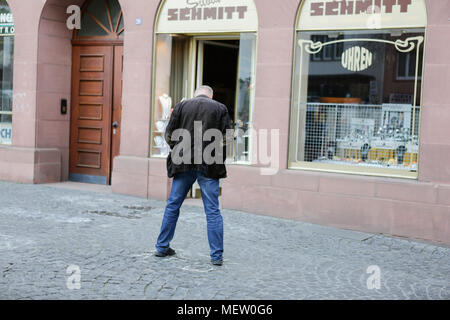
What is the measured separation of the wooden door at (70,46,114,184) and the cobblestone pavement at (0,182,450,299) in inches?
94.6

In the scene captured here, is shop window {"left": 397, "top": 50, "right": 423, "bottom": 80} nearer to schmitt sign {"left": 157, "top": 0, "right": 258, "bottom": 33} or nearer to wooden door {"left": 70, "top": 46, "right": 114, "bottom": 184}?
schmitt sign {"left": 157, "top": 0, "right": 258, "bottom": 33}

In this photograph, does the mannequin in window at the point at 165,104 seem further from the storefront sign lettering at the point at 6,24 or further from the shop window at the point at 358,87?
the storefront sign lettering at the point at 6,24

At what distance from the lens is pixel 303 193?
28.9ft

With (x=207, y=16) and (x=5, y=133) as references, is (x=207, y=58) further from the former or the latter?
(x=5, y=133)

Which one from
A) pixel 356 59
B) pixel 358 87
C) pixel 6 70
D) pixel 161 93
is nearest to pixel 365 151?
pixel 358 87

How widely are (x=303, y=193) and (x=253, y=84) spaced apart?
6.43ft

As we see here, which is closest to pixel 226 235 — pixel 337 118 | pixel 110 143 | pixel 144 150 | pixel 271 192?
pixel 271 192

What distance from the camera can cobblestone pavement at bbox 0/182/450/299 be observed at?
5188 mm

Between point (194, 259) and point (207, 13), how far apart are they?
4831mm

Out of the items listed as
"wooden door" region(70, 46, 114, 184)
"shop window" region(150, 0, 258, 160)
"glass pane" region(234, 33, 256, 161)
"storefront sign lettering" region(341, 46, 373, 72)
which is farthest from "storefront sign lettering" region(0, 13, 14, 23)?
"storefront sign lettering" region(341, 46, 373, 72)

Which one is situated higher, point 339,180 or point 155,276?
point 339,180

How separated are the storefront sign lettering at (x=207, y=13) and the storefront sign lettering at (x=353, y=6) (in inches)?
47.9
